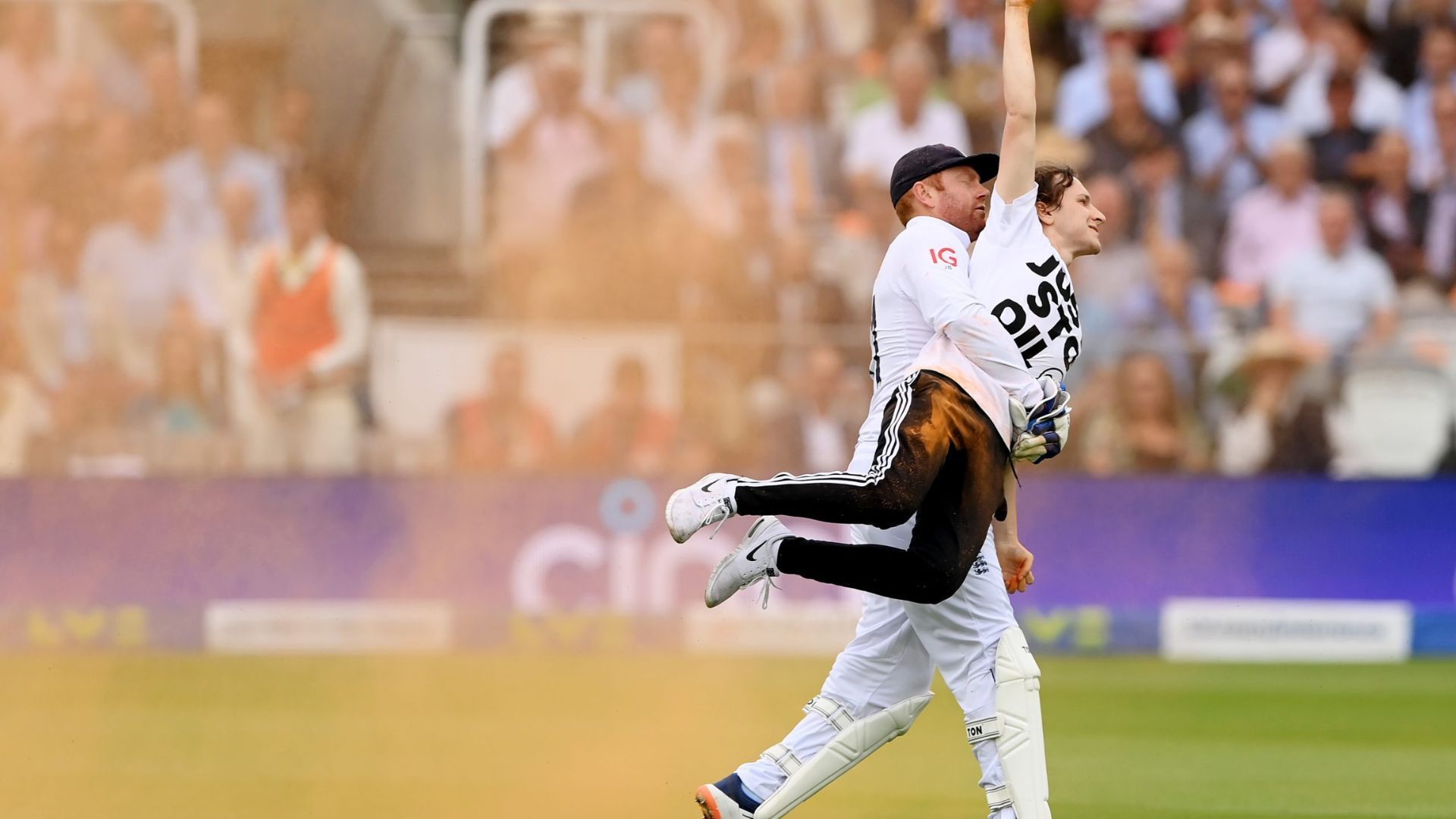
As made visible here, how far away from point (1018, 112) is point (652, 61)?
9432 millimetres

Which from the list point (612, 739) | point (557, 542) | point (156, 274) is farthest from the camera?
point (156, 274)

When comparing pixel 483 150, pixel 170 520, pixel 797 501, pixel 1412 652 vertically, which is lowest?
pixel 1412 652

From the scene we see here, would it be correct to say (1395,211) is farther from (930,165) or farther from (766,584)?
(766,584)

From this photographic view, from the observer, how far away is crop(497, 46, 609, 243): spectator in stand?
14812mm

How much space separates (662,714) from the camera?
10.5 metres

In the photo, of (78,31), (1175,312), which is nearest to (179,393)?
(78,31)

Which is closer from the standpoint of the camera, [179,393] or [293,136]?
[179,393]

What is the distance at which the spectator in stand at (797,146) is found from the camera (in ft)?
49.0

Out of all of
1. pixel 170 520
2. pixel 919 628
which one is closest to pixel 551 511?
pixel 170 520

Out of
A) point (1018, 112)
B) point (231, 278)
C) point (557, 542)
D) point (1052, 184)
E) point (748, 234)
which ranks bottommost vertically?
point (557, 542)

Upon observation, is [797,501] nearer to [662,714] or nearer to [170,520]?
[662,714]

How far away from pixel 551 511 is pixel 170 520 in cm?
256

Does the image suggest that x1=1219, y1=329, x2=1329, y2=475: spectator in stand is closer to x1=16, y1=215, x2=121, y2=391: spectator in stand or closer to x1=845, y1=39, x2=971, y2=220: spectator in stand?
x1=845, y1=39, x2=971, y2=220: spectator in stand

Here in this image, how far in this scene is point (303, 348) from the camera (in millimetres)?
13820
